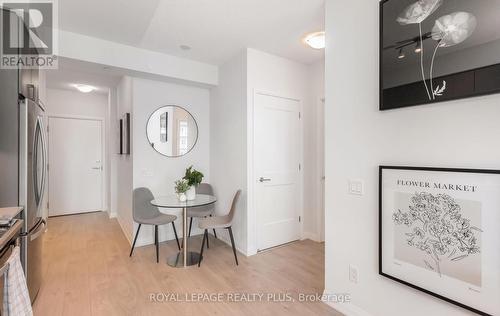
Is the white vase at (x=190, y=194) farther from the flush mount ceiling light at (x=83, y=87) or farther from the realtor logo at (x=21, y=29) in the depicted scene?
the flush mount ceiling light at (x=83, y=87)

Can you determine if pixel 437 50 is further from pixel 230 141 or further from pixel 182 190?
pixel 182 190

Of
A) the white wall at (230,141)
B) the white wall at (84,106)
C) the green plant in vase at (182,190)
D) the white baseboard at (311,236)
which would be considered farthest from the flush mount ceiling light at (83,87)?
the white baseboard at (311,236)

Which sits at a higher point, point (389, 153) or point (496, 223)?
point (389, 153)

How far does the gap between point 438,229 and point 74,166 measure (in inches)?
239

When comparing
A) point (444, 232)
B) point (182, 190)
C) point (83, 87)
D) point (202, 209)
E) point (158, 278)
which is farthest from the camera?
point (83, 87)

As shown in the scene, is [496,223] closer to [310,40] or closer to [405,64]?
[405,64]

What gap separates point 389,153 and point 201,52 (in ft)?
8.60

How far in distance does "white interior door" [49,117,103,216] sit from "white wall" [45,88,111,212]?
0.39ft

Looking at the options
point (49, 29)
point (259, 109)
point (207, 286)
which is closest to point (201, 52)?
point (259, 109)

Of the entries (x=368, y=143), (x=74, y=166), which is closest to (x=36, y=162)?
(x=368, y=143)

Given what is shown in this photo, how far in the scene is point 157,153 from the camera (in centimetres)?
363

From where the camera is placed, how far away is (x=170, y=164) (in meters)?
3.74

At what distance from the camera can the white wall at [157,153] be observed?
11.4 ft

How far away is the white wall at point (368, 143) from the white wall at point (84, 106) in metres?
4.78
